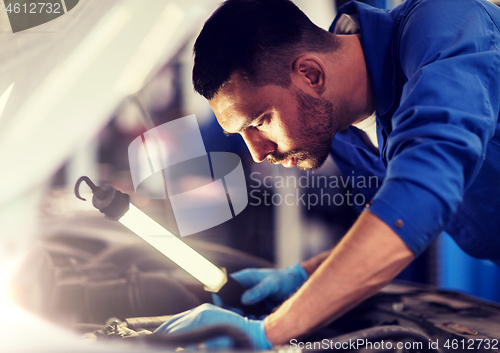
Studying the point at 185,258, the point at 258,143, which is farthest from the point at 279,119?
the point at 185,258

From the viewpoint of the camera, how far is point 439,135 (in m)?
0.39

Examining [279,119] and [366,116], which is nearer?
[279,119]

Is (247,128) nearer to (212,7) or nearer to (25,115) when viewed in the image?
(212,7)

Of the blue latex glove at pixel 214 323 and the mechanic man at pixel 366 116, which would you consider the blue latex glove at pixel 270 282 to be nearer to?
the mechanic man at pixel 366 116

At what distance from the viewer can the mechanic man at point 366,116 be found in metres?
0.40

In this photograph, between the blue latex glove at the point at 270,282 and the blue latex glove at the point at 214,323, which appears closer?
the blue latex glove at the point at 214,323

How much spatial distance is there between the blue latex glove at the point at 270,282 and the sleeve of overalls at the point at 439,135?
1.50ft

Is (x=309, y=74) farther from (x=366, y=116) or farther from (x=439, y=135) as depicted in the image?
(x=439, y=135)

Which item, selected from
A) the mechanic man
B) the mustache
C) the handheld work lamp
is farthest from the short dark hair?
the handheld work lamp

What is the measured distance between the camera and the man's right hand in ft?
2.58

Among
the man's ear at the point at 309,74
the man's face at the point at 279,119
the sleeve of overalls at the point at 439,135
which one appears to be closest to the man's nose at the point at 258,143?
the man's face at the point at 279,119

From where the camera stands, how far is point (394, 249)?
1.33 ft

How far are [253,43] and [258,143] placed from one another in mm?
180

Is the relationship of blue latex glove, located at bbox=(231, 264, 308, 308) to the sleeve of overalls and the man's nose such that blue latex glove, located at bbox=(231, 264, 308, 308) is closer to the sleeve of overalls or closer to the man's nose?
the man's nose
